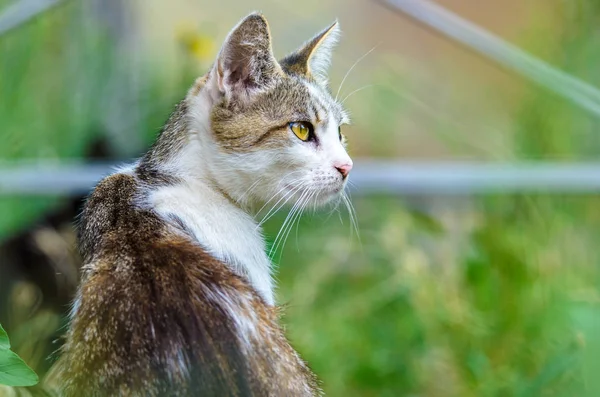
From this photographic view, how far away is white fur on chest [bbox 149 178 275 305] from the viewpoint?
1072mm

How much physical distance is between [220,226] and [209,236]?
0.04m

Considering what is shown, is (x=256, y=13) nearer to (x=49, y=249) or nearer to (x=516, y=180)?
(x=516, y=180)

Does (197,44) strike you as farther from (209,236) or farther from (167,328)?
(167,328)

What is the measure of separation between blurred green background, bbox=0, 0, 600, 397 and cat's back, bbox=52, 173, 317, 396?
3.18ft

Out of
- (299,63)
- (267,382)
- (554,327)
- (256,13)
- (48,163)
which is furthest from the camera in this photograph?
(48,163)

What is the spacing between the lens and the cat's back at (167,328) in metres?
0.87

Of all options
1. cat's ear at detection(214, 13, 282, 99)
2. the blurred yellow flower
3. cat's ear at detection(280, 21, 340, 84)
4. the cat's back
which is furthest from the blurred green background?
the cat's back

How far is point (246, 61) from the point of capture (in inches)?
48.3

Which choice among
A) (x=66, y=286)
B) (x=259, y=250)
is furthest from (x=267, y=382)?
(x=66, y=286)

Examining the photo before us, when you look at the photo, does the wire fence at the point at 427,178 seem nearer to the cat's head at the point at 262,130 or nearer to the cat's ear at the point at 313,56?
the cat's ear at the point at 313,56

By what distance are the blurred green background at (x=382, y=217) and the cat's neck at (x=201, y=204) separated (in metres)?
0.77

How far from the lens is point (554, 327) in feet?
7.43

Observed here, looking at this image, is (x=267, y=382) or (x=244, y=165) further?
(x=244, y=165)

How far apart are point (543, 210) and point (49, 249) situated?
1.53 m
